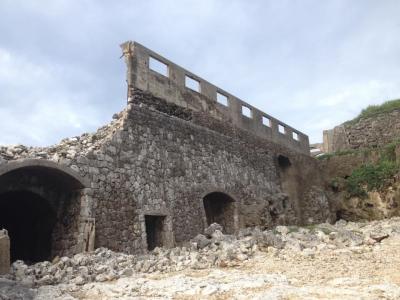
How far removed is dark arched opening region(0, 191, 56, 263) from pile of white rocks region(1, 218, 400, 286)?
1961 millimetres

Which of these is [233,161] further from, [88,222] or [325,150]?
[325,150]

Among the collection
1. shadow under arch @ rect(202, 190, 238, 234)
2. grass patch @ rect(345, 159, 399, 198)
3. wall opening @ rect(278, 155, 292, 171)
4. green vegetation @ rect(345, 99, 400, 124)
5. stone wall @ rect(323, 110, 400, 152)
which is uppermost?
green vegetation @ rect(345, 99, 400, 124)

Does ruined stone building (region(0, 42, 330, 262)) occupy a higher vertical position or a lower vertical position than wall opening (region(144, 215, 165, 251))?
higher

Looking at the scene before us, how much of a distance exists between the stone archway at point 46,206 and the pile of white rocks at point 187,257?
116 cm

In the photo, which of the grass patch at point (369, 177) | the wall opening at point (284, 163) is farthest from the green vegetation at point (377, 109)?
the wall opening at point (284, 163)

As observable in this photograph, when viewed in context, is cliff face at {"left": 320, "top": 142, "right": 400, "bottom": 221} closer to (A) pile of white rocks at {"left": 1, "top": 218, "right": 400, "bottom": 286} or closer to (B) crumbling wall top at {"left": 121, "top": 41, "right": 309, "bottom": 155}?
(B) crumbling wall top at {"left": 121, "top": 41, "right": 309, "bottom": 155}

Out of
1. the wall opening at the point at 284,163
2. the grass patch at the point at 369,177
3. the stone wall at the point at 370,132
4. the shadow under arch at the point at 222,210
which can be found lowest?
the shadow under arch at the point at 222,210

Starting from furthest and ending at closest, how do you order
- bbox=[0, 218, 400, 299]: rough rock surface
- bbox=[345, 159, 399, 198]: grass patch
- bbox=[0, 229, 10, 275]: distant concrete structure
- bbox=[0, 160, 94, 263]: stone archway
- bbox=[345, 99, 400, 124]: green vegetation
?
1. bbox=[345, 99, 400, 124]: green vegetation
2. bbox=[345, 159, 399, 198]: grass patch
3. bbox=[0, 160, 94, 263]: stone archway
4. bbox=[0, 229, 10, 275]: distant concrete structure
5. bbox=[0, 218, 400, 299]: rough rock surface

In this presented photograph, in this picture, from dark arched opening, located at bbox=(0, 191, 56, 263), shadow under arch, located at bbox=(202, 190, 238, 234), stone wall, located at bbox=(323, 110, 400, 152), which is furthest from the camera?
stone wall, located at bbox=(323, 110, 400, 152)

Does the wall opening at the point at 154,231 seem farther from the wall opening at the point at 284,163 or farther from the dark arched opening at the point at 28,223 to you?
the wall opening at the point at 284,163

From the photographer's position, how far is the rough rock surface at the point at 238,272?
5.52m

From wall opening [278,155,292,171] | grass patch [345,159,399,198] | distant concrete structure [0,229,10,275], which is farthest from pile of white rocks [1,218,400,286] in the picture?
wall opening [278,155,292,171]

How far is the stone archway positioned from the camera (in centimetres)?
838

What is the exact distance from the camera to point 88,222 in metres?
8.70
